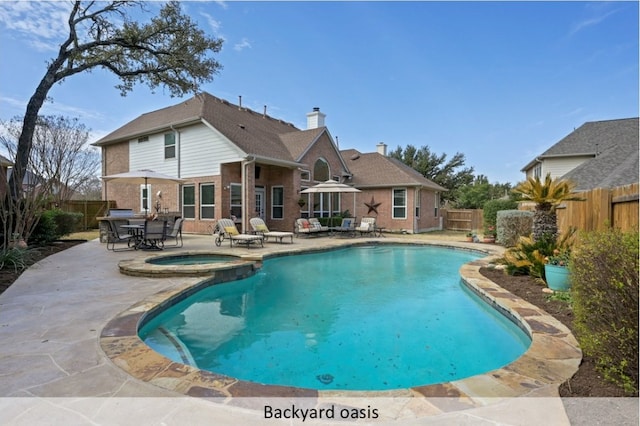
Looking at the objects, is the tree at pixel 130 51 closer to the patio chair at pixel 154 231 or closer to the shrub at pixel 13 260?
the shrub at pixel 13 260

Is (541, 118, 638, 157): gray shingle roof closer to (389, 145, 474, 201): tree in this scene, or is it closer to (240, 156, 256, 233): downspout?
(389, 145, 474, 201): tree

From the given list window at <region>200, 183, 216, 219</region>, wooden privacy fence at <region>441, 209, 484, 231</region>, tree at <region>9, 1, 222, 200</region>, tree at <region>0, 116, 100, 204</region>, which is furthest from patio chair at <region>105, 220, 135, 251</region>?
wooden privacy fence at <region>441, 209, 484, 231</region>

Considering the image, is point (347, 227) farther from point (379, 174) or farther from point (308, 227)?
point (379, 174)

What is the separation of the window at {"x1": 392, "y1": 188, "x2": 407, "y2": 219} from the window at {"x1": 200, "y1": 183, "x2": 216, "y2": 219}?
10488mm

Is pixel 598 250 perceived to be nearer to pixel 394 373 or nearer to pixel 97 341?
pixel 394 373

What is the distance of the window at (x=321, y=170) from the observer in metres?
19.1

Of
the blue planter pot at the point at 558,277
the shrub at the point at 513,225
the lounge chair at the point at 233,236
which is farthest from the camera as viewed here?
the shrub at the point at 513,225

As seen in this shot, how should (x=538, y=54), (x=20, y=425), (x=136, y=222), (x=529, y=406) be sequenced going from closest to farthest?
(x=20, y=425) → (x=529, y=406) → (x=538, y=54) → (x=136, y=222)

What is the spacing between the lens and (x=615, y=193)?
5.57 metres

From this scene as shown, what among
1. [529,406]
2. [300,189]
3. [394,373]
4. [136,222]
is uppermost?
[300,189]

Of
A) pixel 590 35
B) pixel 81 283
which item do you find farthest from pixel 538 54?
pixel 81 283

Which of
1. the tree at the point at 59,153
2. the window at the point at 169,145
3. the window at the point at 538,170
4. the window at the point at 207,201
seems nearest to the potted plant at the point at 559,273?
the tree at the point at 59,153

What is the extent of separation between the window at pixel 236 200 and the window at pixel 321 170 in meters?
4.83

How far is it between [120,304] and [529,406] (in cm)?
492
